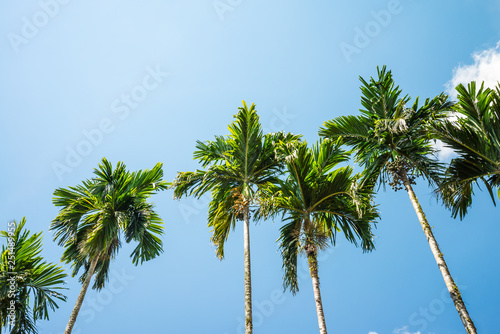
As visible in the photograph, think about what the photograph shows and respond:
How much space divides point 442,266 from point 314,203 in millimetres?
3490

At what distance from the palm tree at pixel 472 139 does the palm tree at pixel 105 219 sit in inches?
348

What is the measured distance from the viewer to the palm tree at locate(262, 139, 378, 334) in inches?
355

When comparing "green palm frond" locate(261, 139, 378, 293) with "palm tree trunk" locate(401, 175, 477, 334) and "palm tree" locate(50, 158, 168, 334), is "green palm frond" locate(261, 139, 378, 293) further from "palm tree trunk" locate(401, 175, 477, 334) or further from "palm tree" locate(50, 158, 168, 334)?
"palm tree" locate(50, 158, 168, 334)

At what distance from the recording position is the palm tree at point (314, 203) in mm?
9008

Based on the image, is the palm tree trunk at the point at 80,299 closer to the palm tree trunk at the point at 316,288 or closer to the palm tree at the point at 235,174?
the palm tree at the point at 235,174

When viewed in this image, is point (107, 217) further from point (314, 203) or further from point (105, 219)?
point (314, 203)

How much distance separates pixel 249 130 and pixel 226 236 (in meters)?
3.44

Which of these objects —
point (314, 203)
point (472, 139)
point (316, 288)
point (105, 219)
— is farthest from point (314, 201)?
point (105, 219)

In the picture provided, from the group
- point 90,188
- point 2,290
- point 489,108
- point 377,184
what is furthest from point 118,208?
point 489,108

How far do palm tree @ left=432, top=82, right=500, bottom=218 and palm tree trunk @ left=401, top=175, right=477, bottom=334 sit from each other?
880 millimetres

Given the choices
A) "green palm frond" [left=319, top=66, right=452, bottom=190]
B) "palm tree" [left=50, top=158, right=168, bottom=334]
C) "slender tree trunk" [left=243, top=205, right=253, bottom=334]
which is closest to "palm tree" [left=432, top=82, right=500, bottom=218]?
"green palm frond" [left=319, top=66, right=452, bottom=190]

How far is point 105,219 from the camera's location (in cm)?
956

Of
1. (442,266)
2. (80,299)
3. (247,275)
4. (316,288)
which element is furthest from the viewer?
A: (80,299)

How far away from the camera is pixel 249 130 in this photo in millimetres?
10297
